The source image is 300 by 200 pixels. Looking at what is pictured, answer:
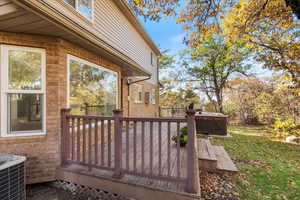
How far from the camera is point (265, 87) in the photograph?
11883 mm

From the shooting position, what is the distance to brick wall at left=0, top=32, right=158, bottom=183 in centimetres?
282

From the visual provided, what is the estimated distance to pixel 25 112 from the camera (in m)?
2.96

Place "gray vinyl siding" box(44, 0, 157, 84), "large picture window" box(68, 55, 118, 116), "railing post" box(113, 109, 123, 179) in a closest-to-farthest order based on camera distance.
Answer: "railing post" box(113, 109, 123, 179)
"large picture window" box(68, 55, 118, 116)
"gray vinyl siding" box(44, 0, 157, 84)

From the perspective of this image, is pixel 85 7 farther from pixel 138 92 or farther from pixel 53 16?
pixel 138 92

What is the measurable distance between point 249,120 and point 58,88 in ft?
48.3

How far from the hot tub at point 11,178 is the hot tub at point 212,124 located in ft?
26.9

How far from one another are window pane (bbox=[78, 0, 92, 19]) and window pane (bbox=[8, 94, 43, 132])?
10.9ft

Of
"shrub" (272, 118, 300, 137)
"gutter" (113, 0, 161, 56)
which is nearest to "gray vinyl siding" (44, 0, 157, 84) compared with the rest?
"gutter" (113, 0, 161, 56)

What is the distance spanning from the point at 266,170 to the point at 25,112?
628cm

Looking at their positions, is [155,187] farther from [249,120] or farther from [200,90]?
[200,90]

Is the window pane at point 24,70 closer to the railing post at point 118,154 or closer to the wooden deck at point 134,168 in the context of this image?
the wooden deck at point 134,168

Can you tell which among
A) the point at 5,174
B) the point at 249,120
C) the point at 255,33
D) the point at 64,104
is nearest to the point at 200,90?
the point at 249,120

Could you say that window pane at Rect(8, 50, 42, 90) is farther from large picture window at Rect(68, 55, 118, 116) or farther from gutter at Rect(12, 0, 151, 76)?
gutter at Rect(12, 0, 151, 76)

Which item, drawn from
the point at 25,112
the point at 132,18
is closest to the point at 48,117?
the point at 25,112
